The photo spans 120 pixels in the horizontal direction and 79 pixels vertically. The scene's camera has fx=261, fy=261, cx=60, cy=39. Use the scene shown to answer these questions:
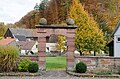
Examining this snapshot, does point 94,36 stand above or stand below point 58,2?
below

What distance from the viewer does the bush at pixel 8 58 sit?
56.9 feet

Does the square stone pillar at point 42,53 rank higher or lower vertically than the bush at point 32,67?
higher

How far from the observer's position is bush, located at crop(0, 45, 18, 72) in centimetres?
1734

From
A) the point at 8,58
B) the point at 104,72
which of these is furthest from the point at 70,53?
the point at 8,58

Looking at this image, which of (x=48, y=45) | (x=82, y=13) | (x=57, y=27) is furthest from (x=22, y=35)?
(x=57, y=27)

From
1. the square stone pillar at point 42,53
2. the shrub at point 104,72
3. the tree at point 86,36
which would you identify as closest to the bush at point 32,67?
the square stone pillar at point 42,53

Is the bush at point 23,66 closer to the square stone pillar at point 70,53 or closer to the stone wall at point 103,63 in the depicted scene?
the square stone pillar at point 70,53

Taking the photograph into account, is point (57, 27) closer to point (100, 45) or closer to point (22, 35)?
point (100, 45)

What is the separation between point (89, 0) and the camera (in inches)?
2311

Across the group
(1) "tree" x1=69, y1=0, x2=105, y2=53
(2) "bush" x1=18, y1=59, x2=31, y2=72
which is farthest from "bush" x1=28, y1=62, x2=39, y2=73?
(1) "tree" x1=69, y1=0, x2=105, y2=53

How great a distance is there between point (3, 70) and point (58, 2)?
54.1 m

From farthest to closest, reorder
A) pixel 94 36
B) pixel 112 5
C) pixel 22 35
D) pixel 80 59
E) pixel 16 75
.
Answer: pixel 22 35 < pixel 112 5 < pixel 94 36 < pixel 80 59 < pixel 16 75

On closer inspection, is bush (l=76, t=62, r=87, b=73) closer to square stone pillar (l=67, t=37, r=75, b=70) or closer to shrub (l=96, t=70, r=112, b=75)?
shrub (l=96, t=70, r=112, b=75)

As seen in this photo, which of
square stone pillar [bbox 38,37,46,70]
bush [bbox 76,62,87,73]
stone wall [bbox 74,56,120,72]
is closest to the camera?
bush [bbox 76,62,87,73]
